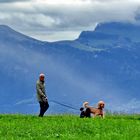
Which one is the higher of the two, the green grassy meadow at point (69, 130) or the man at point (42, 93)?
the man at point (42, 93)

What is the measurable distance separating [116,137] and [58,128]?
4726 mm

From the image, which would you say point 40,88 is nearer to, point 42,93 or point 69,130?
point 42,93

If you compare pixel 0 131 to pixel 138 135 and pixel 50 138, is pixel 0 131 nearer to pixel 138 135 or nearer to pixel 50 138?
pixel 50 138

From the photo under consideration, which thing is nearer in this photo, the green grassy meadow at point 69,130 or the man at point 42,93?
the green grassy meadow at point 69,130

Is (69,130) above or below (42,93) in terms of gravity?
below

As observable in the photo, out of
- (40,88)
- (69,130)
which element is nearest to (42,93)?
(40,88)

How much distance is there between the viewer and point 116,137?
86.9 feet

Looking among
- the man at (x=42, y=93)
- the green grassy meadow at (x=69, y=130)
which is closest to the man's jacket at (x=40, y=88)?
the man at (x=42, y=93)

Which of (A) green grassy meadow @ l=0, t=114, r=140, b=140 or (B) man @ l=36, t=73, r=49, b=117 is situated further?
(B) man @ l=36, t=73, r=49, b=117

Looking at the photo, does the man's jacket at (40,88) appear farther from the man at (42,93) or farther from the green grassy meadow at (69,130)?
the green grassy meadow at (69,130)

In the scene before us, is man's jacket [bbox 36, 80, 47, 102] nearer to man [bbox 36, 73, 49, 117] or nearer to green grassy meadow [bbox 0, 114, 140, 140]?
man [bbox 36, 73, 49, 117]

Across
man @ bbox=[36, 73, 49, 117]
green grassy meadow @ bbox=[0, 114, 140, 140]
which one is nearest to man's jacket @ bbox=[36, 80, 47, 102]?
man @ bbox=[36, 73, 49, 117]

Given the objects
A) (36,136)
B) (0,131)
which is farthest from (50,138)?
(0,131)

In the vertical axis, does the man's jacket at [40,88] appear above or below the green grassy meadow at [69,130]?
above
